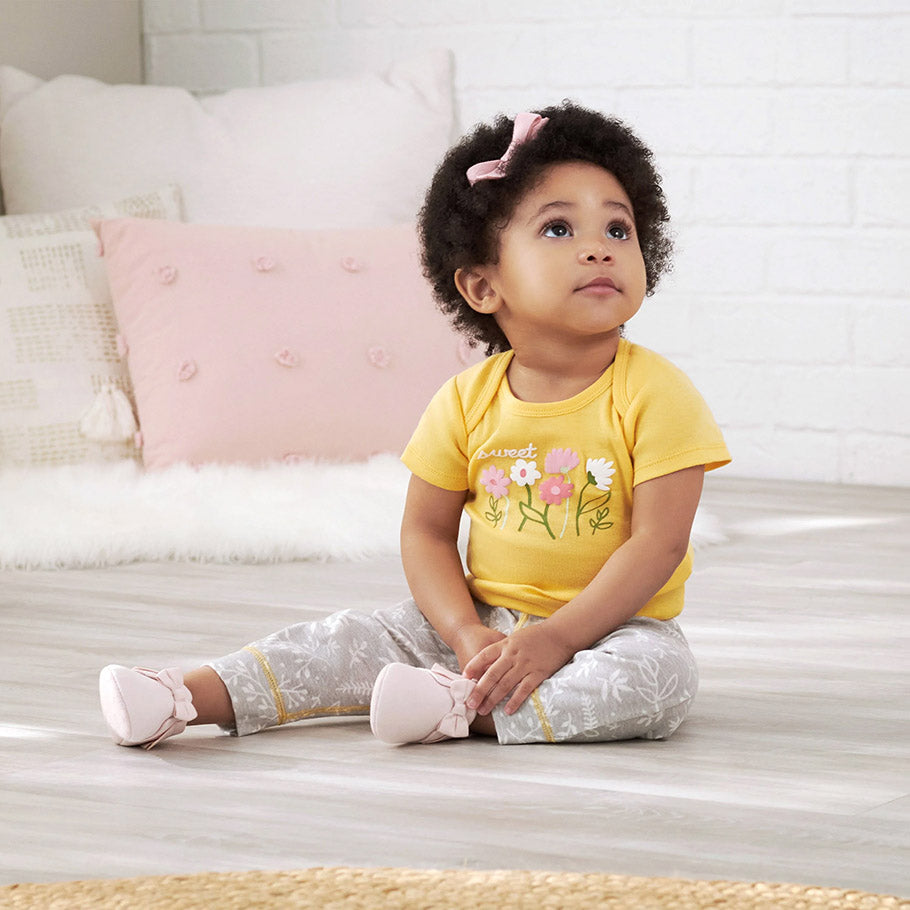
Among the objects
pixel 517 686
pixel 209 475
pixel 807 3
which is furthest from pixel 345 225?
pixel 517 686

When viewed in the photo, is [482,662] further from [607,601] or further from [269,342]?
[269,342]

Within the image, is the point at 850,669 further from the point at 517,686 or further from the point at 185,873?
the point at 185,873

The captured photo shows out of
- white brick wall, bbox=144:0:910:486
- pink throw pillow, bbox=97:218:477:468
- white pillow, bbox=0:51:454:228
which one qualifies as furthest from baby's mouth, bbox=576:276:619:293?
white brick wall, bbox=144:0:910:486

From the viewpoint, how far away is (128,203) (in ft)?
7.45

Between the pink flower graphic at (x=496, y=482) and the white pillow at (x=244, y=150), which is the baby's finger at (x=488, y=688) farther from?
the white pillow at (x=244, y=150)

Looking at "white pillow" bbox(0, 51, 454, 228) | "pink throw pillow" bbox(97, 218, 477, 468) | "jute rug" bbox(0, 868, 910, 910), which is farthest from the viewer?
"white pillow" bbox(0, 51, 454, 228)

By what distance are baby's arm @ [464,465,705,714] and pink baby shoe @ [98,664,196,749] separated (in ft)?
0.67

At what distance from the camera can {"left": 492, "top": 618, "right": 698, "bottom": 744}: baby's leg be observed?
1131mm

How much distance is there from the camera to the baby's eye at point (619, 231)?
1.25m

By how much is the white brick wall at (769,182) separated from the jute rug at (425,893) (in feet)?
5.59

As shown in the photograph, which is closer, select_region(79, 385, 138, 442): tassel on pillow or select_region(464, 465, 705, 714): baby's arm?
select_region(464, 465, 705, 714): baby's arm

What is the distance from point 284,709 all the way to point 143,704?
0.12 metres

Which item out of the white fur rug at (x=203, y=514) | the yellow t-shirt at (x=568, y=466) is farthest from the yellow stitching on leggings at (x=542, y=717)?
the white fur rug at (x=203, y=514)

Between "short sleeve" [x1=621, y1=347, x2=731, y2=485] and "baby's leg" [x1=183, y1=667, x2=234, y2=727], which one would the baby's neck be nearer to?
"short sleeve" [x1=621, y1=347, x2=731, y2=485]
